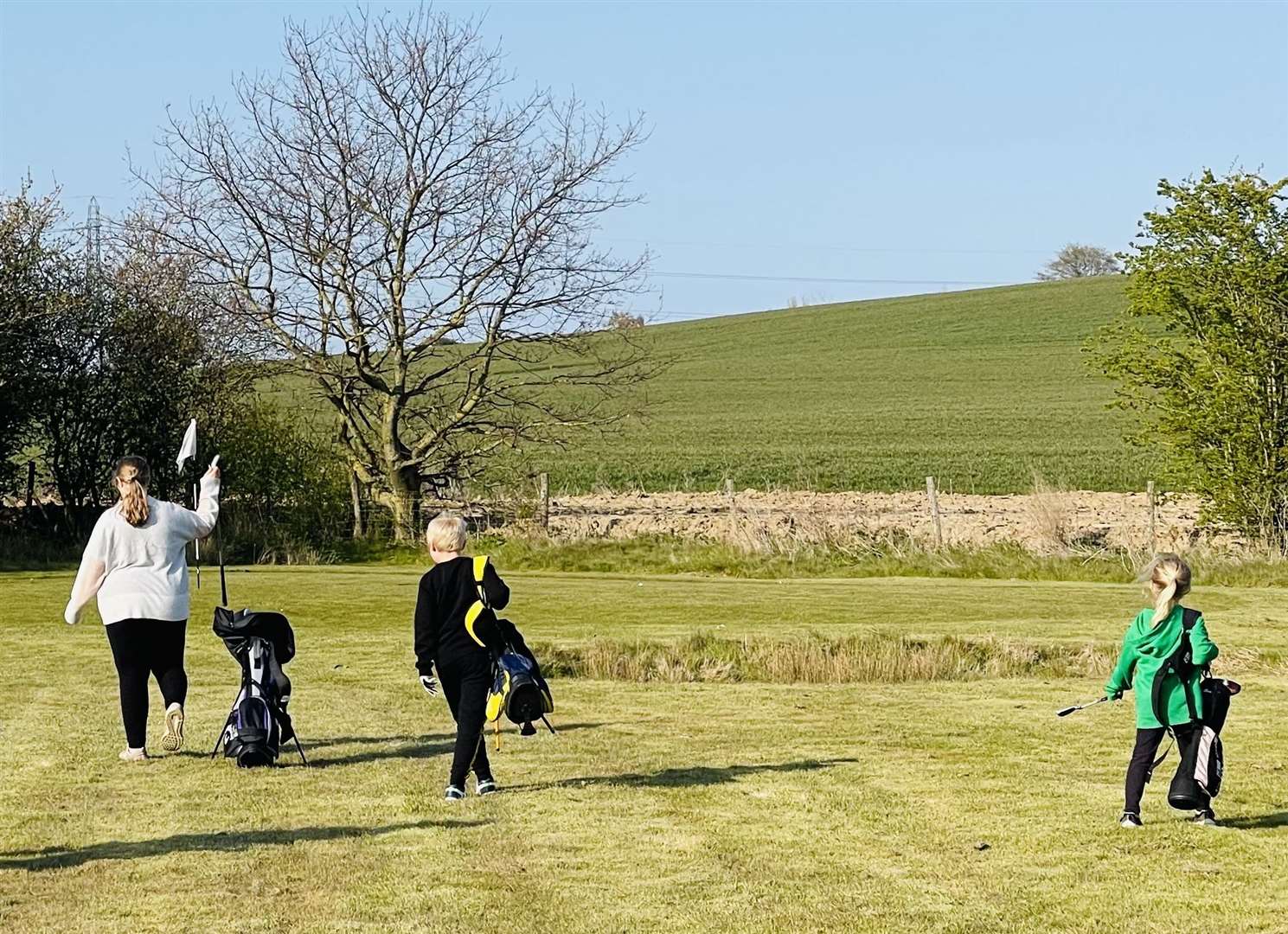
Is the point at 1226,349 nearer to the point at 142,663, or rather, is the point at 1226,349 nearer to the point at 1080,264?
the point at 142,663

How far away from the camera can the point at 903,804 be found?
894 centimetres

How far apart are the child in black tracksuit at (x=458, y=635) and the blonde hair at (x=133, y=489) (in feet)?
6.63

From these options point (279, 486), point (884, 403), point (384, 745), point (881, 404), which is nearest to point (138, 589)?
point (384, 745)

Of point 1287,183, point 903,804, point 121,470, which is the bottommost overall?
point 903,804

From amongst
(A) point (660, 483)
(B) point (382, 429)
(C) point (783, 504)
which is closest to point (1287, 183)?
(C) point (783, 504)

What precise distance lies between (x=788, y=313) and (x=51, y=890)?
91.8 meters

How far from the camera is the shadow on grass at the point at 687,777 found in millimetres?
9594

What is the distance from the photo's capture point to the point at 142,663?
34.0ft

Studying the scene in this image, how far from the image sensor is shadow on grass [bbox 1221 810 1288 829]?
8492 millimetres

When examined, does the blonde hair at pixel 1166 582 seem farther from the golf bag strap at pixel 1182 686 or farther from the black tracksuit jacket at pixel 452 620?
the black tracksuit jacket at pixel 452 620

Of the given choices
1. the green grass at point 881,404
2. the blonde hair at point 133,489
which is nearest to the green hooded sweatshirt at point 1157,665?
the blonde hair at point 133,489

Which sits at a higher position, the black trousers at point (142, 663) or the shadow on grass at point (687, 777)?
the black trousers at point (142, 663)

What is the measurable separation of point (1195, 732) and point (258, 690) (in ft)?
17.1

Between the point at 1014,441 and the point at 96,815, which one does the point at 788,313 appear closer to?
the point at 1014,441
